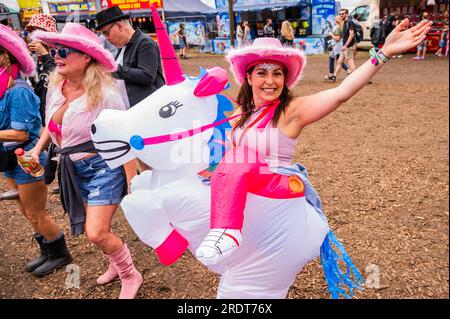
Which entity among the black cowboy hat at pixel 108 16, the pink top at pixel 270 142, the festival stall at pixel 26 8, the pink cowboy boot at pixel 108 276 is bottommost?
the pink cowboy boot at pixel 108 276

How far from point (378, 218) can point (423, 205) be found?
51 cm

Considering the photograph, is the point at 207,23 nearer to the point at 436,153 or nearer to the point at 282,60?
the point at 436,153

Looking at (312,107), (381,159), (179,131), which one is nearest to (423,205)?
(381,159)

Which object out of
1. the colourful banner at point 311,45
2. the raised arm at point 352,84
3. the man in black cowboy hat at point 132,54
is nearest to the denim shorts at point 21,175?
the man in black cowboy hat at point 132,54

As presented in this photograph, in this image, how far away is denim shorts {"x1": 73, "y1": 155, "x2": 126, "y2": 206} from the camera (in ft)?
7.44

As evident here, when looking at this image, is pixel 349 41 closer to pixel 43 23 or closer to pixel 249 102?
pixel 43 23

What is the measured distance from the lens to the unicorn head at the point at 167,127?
1683 mm

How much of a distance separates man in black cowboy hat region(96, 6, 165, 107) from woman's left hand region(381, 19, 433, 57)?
1.99 metres

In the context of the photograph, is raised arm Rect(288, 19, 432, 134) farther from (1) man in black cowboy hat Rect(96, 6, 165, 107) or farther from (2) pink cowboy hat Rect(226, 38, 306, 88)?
(1) man in black cowboy hat Rect(96, 6, 165, 107)

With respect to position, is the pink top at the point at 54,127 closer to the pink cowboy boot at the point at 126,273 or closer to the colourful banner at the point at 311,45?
the pink cowboy boot at the point at 126,273

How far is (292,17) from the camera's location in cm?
1691

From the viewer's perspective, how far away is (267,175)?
1.59 meters

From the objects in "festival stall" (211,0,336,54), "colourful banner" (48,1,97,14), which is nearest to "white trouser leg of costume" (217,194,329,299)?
"festival stall" (211,0,336,54)
